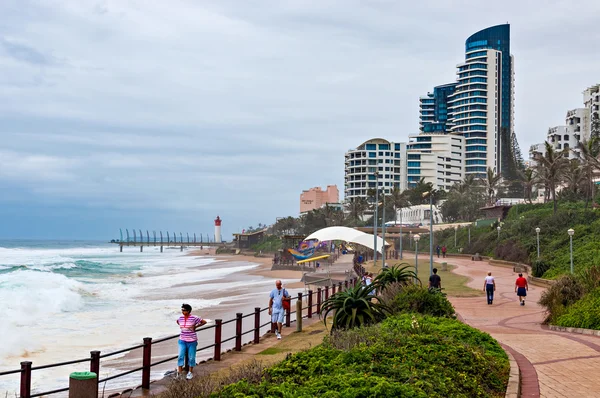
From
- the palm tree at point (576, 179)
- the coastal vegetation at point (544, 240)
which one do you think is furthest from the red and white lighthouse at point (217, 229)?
the palm tree at point (576, 179)

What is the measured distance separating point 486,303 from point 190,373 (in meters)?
15.2

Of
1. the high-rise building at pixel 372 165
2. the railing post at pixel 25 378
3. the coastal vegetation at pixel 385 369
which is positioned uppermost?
the high-rise building at pixel 372 165

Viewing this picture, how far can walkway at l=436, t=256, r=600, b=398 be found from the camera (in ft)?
28.4

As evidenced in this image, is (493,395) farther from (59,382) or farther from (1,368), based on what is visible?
(1,368)

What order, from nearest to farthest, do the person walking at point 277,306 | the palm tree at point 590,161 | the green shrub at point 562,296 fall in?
the person walking at point 277,306
the green shrub at point 562,296
the palm tree at point 590,161

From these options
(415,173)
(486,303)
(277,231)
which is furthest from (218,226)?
(486,303)

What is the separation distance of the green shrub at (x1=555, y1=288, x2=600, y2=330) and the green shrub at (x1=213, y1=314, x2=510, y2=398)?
A: 5.51 m

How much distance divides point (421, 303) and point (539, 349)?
2.43 m

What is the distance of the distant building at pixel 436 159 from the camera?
163m

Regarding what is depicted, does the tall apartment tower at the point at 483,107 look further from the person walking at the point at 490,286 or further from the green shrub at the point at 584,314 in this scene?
the green shrub at the point at 584,314

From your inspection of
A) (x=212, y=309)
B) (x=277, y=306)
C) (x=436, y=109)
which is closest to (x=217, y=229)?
(x=436, y=109)

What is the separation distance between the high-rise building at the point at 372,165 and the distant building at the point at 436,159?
2.54m

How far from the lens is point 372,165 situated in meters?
155

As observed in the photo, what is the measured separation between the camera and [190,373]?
34.5 feet
